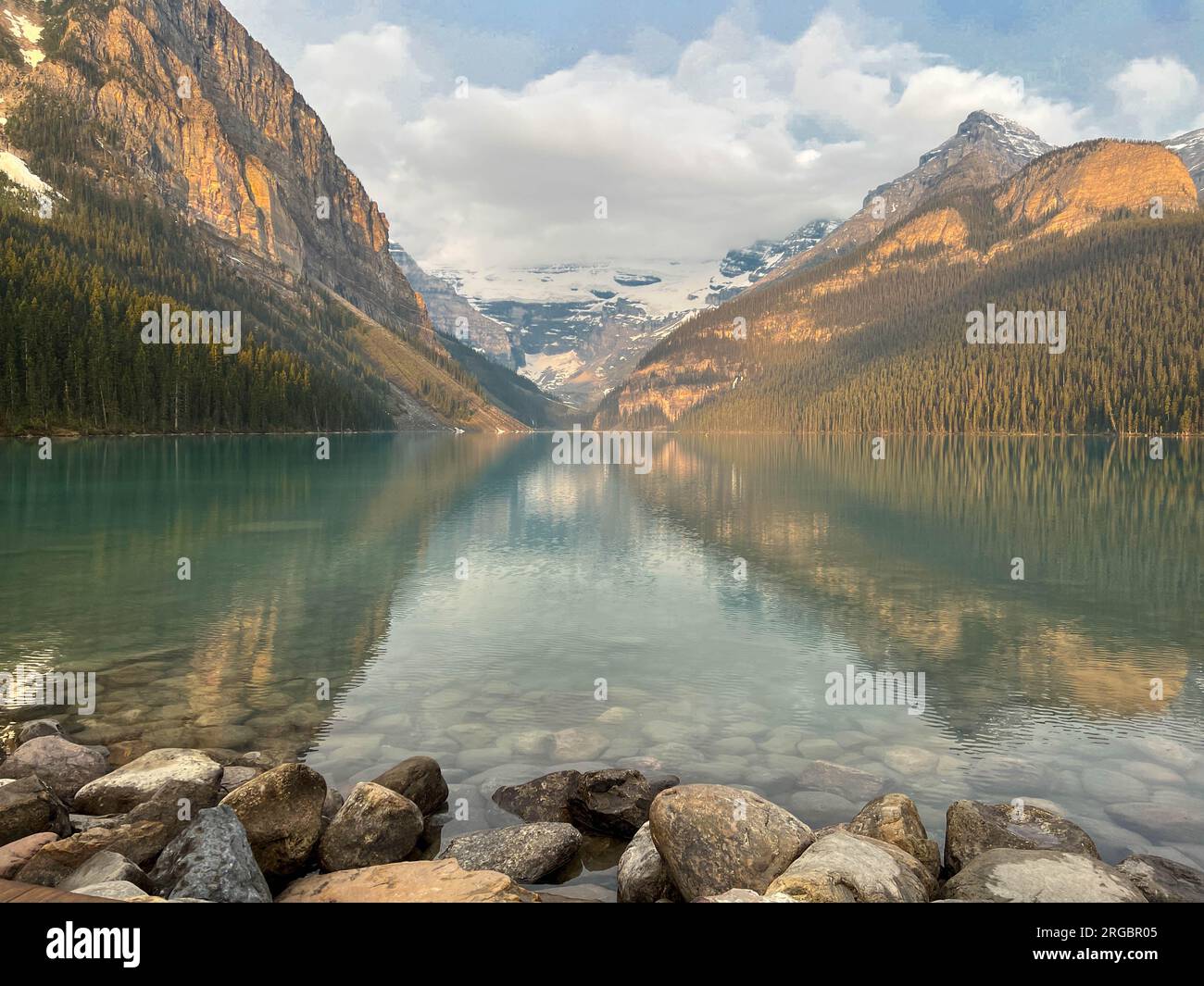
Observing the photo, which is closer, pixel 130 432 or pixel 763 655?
pixel 763 655

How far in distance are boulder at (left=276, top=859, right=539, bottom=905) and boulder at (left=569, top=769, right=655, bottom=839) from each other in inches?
111

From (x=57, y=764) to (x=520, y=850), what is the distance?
7.86 meters

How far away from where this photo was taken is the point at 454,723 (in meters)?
15.0

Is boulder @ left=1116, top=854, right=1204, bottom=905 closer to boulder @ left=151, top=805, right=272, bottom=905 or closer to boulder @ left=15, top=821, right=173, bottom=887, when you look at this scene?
boulder @ left=151, top=805, right=272, bottom=905

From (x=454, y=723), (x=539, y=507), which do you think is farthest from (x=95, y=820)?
(x=539, y=507)

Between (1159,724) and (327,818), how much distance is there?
50.6 ft

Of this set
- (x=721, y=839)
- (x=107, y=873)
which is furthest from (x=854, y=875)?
(x=107, y=873)

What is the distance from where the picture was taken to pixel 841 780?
1251cm

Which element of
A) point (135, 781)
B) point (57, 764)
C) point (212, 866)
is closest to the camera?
point (212, 866)

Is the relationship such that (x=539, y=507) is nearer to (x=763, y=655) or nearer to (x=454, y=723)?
(x=763, y=655)

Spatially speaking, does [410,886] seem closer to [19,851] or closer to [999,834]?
[19,851]

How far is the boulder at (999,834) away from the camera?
9.51m

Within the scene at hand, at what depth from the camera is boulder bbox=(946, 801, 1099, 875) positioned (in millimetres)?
9508
